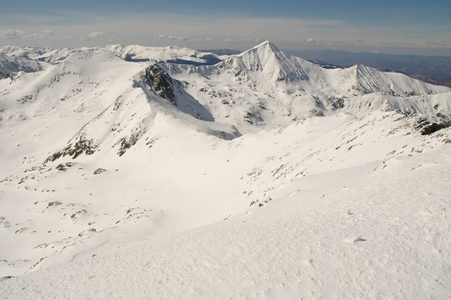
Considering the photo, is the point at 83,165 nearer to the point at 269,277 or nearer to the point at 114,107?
the point at 114,107

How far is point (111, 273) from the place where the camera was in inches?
458

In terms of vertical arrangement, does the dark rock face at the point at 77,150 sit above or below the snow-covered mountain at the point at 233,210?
below

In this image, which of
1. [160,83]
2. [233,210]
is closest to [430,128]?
[233,210]

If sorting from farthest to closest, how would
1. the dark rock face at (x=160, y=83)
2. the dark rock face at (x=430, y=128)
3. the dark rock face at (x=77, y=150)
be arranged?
the dark rock face at (x=160, y=83) → the dark rock face at (x=77, y=150) → the dark rock face at (x=430, y=128)

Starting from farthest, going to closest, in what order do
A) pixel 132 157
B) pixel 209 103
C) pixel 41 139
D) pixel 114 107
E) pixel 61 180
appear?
pixel 209 103
pixel 41 139
pixel 114 107
pixel 132 157
pixel 61 180

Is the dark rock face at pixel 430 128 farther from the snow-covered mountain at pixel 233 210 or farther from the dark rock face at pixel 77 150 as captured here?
the dark rock face at pixel 77 150

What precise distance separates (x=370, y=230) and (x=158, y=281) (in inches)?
349

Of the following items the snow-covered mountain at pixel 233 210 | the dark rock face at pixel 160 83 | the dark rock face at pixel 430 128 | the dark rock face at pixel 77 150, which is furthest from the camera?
the dark rock face at pixel 160 83

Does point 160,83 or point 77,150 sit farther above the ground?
point 160,83

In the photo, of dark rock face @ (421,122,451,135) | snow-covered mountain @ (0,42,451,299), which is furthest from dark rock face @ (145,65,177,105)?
dark rock face @ (421,122,451,135)

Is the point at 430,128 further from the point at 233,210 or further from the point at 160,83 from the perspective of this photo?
the point at 160,83

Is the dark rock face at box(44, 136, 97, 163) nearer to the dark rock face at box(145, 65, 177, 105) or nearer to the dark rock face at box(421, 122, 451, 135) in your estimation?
the dark rock face at box(145, 65, 177, 105)

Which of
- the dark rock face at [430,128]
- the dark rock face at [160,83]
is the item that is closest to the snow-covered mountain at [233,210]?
the dark rock face at [430,128]

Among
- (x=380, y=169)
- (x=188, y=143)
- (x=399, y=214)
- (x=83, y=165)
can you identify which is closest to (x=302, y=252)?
(x=399, y=214)
